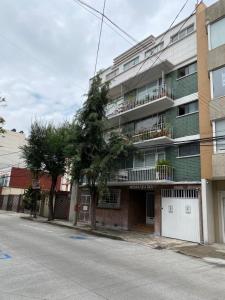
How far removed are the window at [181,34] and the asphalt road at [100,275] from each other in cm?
1423

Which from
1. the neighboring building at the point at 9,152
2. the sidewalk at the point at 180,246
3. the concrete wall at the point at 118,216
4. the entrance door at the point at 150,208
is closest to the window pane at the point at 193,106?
the entrance door at the point at 150,208

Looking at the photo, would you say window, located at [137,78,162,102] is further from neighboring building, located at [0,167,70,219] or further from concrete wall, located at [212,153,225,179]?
neighboring building, located at [0,167,70,219]

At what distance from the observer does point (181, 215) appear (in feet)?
53.0

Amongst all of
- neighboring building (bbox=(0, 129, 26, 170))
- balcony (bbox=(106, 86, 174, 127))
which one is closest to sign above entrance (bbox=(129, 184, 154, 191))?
balcony (bbox=(106, 86, 174, 127))

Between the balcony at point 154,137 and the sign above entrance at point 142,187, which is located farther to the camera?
the sign above entrance at point 142,187

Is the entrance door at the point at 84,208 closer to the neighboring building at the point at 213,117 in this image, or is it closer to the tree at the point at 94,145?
the tree at the point at 94,145

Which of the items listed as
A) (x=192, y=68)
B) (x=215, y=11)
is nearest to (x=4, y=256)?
(x=192, y=68)

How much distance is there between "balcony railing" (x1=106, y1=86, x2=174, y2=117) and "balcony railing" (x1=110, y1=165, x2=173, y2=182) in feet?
15.2

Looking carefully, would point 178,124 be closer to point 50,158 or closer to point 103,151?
point 103,151

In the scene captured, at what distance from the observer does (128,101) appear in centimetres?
2133

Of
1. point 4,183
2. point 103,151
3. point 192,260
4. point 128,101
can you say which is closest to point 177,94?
point 128,101

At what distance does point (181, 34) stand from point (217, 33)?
158 inches

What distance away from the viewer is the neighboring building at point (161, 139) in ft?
53.7

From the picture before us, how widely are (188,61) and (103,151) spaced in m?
7.70
